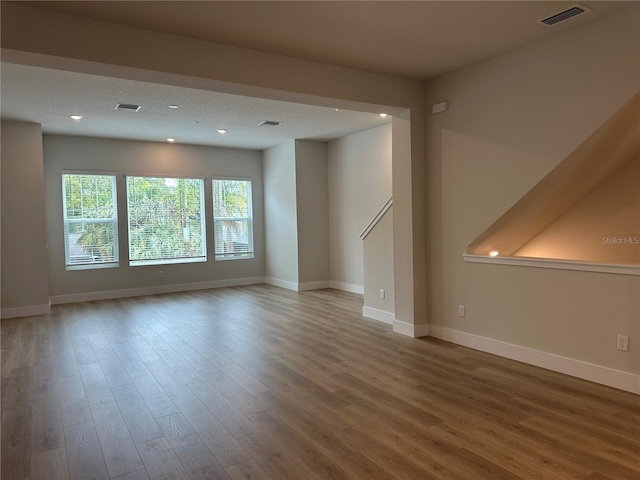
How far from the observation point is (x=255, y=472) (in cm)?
223

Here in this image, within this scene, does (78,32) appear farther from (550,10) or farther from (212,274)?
(212,274)

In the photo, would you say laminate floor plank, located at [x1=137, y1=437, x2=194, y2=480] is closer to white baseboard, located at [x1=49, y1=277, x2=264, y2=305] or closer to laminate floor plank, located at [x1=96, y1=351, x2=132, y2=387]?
laminate floor plank, located at [x1=96, y1=351, x2=132, y2=387]

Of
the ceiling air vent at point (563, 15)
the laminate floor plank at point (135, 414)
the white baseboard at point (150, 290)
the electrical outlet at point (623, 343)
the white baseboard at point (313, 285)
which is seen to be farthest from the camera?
the white baseboard at point (313, 285)

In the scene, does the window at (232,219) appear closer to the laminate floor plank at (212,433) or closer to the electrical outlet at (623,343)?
the laminate floor plank at (212,433)

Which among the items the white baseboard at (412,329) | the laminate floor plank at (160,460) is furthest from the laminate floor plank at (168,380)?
the white baseboard at (412,329)

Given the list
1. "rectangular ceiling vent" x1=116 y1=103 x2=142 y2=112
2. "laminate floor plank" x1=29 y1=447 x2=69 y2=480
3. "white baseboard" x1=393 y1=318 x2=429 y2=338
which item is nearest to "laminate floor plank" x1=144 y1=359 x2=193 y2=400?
"laminate floor plank" x1=29 y1=447 x2=69 y2=480

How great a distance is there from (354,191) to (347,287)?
171 cm

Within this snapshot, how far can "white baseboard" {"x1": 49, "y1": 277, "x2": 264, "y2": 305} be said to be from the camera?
7.21m

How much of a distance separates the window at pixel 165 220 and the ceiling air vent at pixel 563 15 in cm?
654

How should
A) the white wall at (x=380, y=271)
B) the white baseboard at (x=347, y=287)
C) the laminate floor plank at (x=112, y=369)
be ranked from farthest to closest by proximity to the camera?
1. the white baseboard at (x=347, y=287)
2. the white wall at (x=380, y=271)
3. the laminate floor plank at (x=112, y=369)

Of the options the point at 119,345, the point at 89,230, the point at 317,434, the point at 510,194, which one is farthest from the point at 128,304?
the point at 510,194

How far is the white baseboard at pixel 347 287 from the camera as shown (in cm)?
746

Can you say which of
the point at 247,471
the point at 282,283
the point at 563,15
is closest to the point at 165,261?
the point at 282,283

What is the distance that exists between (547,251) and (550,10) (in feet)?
7.96
